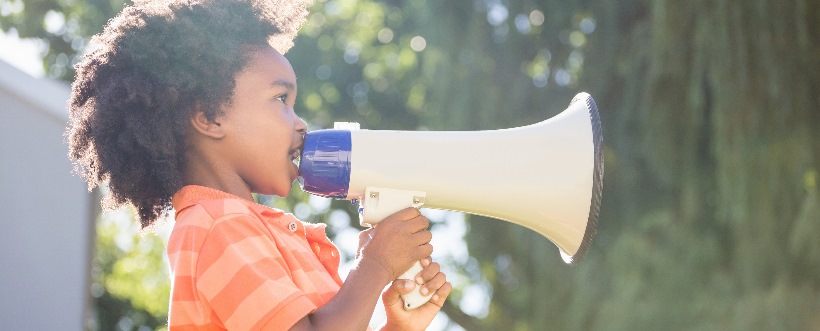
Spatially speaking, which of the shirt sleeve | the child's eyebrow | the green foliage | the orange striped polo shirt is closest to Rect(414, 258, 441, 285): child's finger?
the orange striped polo shirt

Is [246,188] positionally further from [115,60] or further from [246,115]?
[115,60]

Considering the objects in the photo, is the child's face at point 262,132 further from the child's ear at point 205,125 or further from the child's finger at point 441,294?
the child's finger at point 441,294

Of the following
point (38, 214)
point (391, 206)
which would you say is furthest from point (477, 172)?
point (38, 214)

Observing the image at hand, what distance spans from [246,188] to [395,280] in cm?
34

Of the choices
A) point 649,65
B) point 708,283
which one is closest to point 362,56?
point 649,65

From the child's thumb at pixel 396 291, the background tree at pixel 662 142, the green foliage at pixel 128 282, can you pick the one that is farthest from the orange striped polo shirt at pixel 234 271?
the green foliage at pixel 128 282

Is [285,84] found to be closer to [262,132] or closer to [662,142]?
[262,132]

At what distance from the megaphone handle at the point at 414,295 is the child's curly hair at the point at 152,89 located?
47 centimetres

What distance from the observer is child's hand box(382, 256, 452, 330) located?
2.03 meters

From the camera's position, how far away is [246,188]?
2100mm

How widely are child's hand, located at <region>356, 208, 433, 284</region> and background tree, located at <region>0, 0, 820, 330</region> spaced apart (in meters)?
3.05

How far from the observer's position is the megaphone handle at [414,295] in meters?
2.01

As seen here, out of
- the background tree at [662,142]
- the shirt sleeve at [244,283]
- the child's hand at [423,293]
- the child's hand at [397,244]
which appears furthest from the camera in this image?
the background tree at [662,142]

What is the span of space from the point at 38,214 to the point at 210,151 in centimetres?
280
